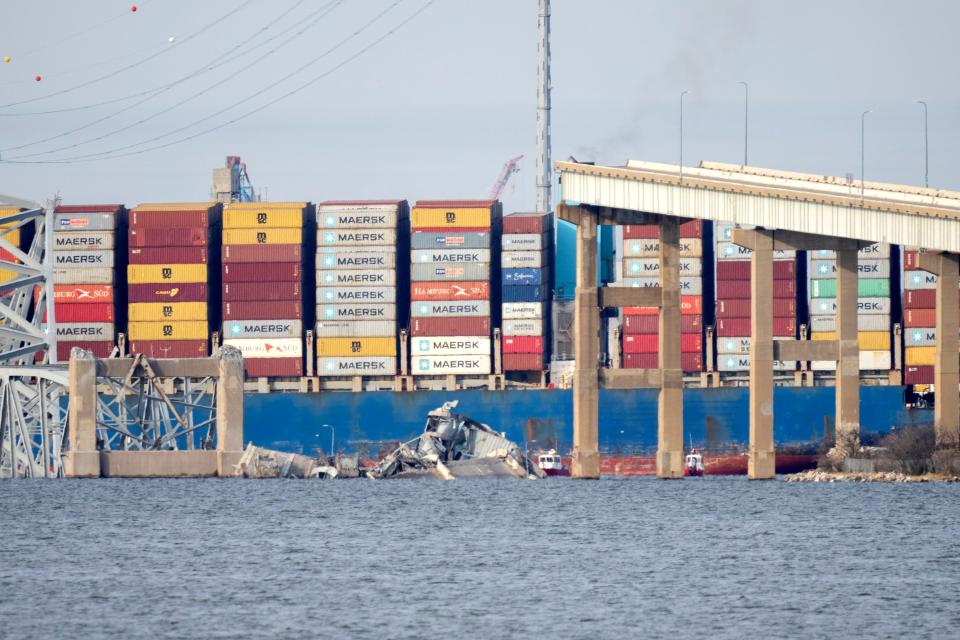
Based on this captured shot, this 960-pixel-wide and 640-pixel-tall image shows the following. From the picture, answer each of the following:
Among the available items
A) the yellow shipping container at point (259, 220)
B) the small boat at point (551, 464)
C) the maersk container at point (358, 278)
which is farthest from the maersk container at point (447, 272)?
the small boat at point (551, 464)

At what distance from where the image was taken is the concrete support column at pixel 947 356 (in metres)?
109

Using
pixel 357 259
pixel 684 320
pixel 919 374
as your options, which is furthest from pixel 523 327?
pixel 919 374

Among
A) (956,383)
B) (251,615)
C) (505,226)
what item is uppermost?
(505,226)

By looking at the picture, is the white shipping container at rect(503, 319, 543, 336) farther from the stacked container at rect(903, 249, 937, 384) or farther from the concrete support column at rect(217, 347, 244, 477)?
the stacked container at rect(903, 249, 937, 384)

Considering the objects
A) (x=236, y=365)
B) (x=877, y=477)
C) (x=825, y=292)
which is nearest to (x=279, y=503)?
(x=236, y=365)

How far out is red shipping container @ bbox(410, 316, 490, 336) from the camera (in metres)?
136

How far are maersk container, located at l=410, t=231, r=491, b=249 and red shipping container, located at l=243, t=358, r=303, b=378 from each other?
1155cm

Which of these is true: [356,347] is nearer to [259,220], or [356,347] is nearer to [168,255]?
[259,220]

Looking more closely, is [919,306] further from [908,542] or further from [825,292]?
[908,542]

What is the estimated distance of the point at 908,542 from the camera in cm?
8319

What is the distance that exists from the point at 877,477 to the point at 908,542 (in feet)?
113

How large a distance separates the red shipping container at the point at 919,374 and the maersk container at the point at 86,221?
5674cm

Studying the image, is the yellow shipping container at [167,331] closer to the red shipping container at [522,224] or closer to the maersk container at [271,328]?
the maersk container at [271,328]

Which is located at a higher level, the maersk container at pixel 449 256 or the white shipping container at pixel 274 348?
the maersk container at pixel 449 256
